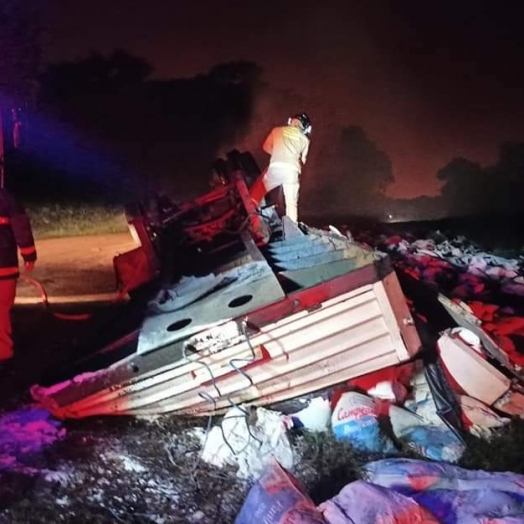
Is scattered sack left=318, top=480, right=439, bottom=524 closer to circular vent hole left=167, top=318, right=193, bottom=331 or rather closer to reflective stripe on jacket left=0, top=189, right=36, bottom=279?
circular vent hole left=167, top=318, right=193, bottom=331

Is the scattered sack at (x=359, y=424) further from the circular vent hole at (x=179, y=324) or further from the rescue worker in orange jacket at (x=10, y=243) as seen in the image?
the rescue worker in orange jacket at (x=10, y=243)

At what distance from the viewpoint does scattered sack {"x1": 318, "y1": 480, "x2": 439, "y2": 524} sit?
219 cm

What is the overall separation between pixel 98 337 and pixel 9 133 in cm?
618

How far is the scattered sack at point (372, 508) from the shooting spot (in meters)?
2.19

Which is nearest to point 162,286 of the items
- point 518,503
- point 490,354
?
point 490,354

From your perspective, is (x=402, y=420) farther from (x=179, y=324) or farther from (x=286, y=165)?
(x=286, y=165)

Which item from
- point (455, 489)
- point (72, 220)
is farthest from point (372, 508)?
point (72, 220)

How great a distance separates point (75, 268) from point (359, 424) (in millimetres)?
4429

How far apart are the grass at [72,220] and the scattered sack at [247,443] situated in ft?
20.3

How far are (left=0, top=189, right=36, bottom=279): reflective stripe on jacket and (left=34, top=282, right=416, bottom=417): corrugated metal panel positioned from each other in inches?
34.4

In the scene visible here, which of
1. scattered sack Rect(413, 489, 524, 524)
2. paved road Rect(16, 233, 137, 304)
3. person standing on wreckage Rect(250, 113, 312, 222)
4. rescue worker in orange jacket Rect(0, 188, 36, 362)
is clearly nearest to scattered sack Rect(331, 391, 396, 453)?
scattered sack Rect(413, 489, 524, 524)

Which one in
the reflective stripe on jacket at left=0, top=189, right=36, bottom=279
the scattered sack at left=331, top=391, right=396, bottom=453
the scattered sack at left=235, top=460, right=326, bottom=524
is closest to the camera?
the scattered sack at left=235, top=460, right=326, bottom=524

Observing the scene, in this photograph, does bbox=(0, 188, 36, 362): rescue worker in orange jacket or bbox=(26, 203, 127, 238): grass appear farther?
bbox=(26, 203, 127, 238): grass

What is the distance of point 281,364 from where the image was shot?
340 cm
